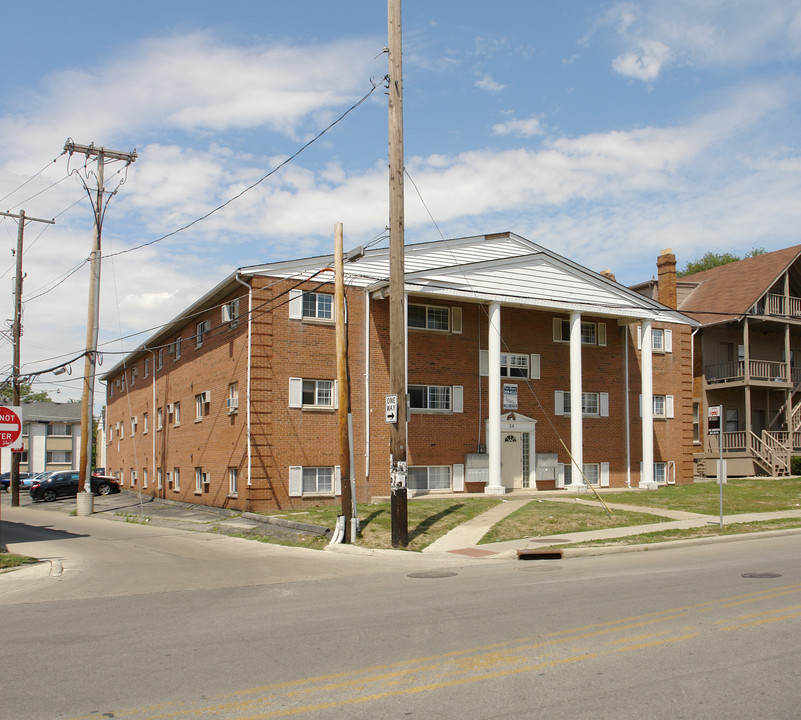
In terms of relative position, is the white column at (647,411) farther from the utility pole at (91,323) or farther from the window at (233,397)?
the utility pole at (91,323)

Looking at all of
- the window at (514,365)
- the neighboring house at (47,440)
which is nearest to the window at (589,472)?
the window at (514,365)

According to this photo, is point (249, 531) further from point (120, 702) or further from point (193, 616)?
point (120, 702)

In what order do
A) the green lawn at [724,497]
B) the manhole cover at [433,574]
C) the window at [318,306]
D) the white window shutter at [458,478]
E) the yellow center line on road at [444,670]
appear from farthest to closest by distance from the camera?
the white window shutter at [458,478]
the window at [318,306]
the green lawn at [724,497]
the manhole cover at [433,574]
the yellow center line on road at [444,670]

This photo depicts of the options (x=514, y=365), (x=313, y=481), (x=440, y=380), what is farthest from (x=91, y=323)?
(x=514, y=365)

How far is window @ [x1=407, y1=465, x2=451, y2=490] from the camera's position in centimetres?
2706

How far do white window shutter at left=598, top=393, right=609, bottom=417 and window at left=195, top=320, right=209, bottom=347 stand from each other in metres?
15.7

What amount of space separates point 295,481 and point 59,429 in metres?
61.5

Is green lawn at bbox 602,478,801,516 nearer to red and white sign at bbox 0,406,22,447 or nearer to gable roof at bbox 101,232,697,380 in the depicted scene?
gable roof at bbox 101,232,697,380

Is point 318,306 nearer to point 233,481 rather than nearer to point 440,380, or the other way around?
point 440,380

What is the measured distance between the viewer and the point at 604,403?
31.0 metres

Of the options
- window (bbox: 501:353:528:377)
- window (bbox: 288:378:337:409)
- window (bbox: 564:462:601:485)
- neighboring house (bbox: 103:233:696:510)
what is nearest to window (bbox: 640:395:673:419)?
neighboring house (bbox: 103:233:696:510)

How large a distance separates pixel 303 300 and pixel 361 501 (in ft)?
22.5

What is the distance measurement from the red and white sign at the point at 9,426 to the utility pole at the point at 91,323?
13.3m

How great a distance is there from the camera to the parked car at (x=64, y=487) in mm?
40188
